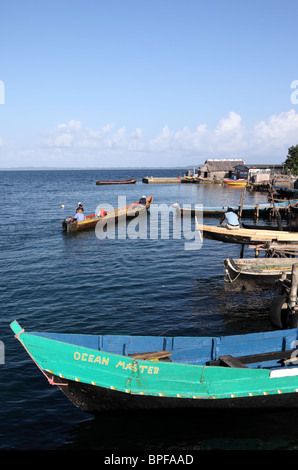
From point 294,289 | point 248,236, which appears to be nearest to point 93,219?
point 248,236

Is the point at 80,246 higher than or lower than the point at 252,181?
lower

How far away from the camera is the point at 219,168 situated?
4117 inches

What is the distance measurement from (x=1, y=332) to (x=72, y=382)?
786cm

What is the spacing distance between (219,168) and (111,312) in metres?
90.7

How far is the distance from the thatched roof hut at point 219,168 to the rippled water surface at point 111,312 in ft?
227

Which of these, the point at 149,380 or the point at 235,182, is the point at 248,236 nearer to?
the point at 149,380

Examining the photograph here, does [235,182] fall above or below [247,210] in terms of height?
above

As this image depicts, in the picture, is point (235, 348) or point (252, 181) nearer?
point (235, 348)

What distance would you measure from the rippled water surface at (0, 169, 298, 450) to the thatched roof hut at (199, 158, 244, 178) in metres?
69.1

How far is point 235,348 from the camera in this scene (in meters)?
12.3

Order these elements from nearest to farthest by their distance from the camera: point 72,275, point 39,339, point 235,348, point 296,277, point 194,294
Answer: point 39,339
point 235,348
point 296,277
point 194,294
point 72,275

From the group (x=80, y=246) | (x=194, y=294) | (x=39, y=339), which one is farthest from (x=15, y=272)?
(x=39, y=339)

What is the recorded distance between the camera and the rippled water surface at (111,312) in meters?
10.6
